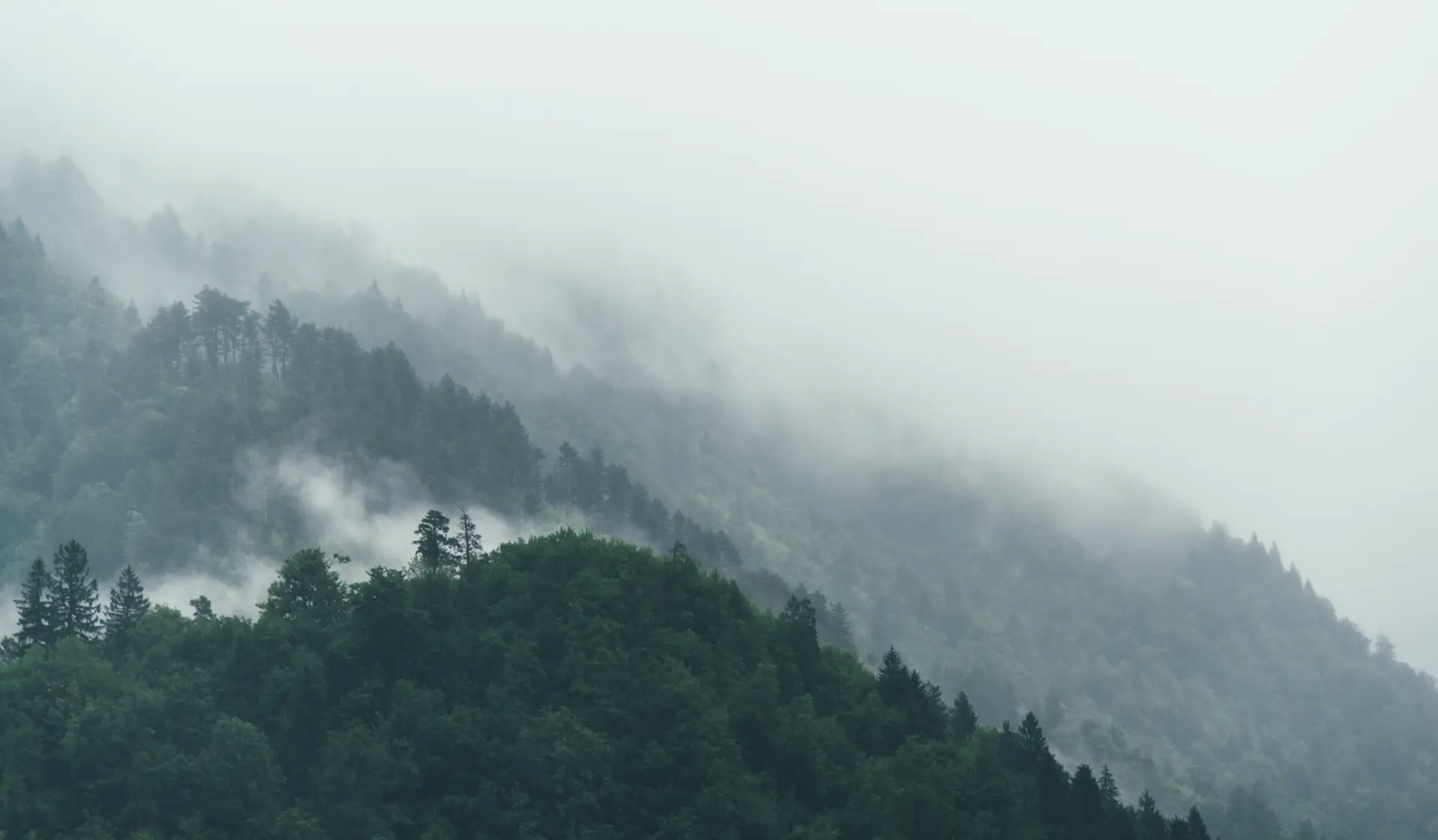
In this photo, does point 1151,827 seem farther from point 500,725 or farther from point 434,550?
point 434,550

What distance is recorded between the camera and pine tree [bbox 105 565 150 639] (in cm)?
13550

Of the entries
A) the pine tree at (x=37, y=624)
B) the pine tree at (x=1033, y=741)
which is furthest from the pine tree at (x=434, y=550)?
the pine tree at (x=1033, y=741)

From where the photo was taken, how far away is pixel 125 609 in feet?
448

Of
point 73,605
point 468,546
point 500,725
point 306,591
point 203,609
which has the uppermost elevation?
point 468,546

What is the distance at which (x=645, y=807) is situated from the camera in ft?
438

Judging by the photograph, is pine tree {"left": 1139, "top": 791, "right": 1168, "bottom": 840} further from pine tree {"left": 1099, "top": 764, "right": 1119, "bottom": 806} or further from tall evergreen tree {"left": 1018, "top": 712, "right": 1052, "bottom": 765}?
tall evergreen tree {"left": 1018, "top": 712, "right": 1052, "bottom": 765}

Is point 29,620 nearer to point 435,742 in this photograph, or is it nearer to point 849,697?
point 435,742

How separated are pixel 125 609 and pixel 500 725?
30055mm

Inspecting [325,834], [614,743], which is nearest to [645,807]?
[614,743]

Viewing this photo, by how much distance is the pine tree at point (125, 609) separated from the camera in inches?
5335

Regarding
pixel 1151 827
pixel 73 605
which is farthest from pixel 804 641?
pixel 73 605

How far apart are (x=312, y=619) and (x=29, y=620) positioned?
2060 cm

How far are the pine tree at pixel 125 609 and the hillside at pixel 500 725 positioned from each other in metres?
0.35

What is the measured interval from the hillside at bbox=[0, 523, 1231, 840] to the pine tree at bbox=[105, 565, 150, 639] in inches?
13.9
